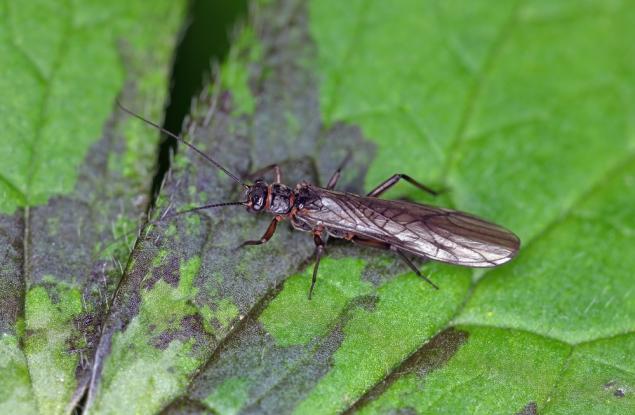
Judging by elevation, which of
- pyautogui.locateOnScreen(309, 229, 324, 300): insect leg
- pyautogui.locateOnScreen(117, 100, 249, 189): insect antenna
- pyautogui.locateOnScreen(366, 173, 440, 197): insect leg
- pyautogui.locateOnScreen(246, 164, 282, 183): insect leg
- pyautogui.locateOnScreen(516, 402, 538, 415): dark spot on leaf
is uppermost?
pyautogui.locateOnScreen(117, 100, 249, 189): insect antenna

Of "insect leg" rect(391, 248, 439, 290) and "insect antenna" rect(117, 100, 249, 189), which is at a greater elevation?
"insect antenna" rect(117, 100, 249, 189)

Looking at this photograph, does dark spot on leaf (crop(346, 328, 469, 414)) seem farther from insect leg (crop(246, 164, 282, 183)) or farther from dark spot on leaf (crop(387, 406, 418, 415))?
insect leg (crop(246, 164, 282, 183))

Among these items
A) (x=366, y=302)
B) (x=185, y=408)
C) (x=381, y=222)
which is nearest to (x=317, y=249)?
(x=366, y=302)

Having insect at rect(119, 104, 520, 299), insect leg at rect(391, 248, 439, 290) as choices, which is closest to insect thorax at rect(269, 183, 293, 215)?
insect at rect(119, 104, 520, 299)

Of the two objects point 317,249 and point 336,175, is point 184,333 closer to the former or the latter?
point 317,249

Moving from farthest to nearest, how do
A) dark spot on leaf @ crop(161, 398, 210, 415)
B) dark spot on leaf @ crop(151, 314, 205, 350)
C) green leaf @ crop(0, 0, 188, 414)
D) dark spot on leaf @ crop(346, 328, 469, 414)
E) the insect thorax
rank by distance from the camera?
the insect thorax → dark spot on leaf @ crop(346, 328, 469, 414) → dark spot on leaf @ crop(151, 314, 205, 350) → green leaf @ crop(0, 0, 188, 414) → dark spot on leaf @ crop(161, 398, 210, 415)

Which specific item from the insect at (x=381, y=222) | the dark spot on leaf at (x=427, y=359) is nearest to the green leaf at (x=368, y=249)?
the dark spot on leaf at (x=427, y=359)

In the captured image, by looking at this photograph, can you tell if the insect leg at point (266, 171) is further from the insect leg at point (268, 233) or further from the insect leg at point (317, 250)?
the insect leg at point (317, 250)

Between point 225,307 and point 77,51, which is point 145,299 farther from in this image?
point 77,51
